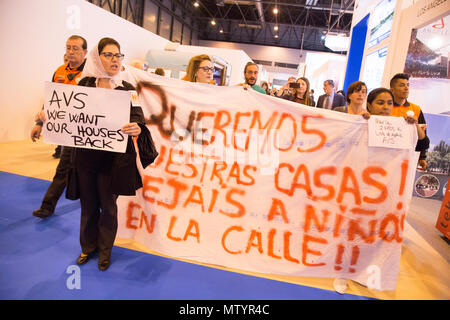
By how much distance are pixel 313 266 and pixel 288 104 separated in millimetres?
1209

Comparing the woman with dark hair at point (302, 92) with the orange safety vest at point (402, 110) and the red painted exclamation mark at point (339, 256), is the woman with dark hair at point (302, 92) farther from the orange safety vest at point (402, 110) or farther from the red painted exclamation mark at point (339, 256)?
the red painted exclamation mark at point (339, 256)

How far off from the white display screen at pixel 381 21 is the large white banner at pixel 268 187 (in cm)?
386

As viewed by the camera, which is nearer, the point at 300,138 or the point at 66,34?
the point at 300,138

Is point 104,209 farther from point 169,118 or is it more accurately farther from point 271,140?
point 271,140

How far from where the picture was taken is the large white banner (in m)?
2.03

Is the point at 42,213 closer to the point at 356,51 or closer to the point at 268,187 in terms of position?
the point at 268,187

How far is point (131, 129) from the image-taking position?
175 cm

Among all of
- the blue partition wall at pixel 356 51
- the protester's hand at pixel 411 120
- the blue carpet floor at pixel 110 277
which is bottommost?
the blue carpet floor at pixel 110 277

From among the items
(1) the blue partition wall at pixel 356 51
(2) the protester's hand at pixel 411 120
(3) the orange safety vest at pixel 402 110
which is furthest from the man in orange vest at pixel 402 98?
(1) the blue partition wall at pixel 356 51

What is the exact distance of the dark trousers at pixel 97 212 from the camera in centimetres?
192

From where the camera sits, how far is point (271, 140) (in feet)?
6.93

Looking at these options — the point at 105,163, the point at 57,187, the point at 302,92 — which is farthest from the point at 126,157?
the point at 302,92

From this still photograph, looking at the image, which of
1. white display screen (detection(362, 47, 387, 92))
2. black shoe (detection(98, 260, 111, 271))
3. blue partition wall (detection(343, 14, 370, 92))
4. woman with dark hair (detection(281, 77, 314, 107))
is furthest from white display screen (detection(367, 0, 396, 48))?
black shoe (detection(98, 260, 111, 271))

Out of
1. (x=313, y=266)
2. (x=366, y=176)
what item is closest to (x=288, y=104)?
(x=366, y=176)
